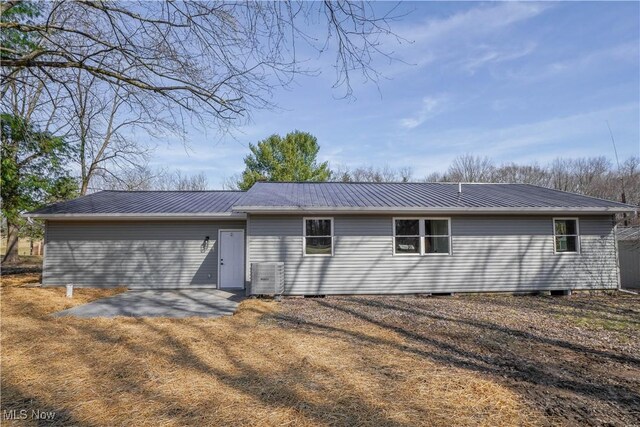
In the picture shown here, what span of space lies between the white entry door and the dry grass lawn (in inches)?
218

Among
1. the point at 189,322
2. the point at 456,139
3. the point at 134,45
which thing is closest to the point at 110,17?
the point at 134,45

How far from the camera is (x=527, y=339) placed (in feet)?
18.3

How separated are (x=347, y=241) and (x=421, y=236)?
2.26 meters

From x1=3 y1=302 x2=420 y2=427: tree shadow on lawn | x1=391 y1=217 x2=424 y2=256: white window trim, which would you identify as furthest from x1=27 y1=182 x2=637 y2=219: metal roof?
x1=3 y1=302 x2=420 y2=427: tree shadow on lawn

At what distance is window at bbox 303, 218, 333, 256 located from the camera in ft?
33.2

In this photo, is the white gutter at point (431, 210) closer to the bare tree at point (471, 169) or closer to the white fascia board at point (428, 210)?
the white fascia board at point (428, 210)

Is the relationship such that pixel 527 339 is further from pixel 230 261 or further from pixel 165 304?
pixel 230 261

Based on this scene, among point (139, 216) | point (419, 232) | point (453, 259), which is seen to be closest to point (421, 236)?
point (419, 232)

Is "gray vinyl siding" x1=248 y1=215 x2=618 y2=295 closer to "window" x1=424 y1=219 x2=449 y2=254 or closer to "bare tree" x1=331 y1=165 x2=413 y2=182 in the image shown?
"window" x1=424 y1=219 x2=449 y2=254

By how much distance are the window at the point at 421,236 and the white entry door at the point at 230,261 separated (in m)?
5.06

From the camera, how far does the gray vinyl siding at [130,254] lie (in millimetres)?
11422

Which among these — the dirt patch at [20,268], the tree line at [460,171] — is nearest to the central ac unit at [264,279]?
the dirt patch at [20,268]

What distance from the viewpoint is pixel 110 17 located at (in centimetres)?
492

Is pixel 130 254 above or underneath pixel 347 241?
underneath
